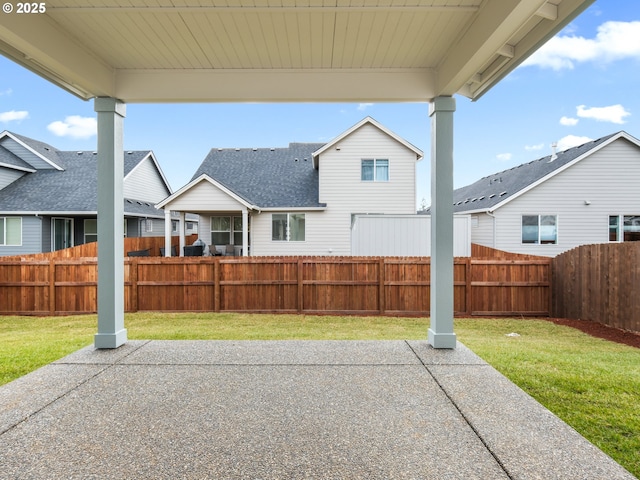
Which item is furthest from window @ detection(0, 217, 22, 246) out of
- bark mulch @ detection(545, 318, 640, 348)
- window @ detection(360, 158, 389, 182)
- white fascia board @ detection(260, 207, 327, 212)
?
bark mulch @ detection(545, 318, 640, 348)

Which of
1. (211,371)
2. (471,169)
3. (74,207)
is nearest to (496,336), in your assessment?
(211,371)

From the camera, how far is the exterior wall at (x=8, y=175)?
16.5 m

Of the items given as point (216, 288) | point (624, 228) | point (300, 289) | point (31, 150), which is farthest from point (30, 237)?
point (624, 228)

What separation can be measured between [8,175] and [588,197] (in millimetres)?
23781

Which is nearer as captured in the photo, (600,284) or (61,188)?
(600,284)

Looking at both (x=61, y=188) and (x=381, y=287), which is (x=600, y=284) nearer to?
(x=381, y=287)

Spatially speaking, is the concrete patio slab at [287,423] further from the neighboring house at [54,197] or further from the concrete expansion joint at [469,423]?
the neighboring house at [54,197]

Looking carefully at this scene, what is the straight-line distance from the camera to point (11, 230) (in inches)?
610

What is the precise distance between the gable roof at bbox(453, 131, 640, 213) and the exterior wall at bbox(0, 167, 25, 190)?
19947 mm

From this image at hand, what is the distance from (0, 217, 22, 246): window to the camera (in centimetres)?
1544

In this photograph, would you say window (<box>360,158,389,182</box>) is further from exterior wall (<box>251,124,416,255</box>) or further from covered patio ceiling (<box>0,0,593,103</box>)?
covered patio ceiling (<box>0,0,593,103</box>)

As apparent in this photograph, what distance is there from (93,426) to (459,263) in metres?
7.98

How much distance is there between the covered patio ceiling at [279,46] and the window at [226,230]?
11839 mm

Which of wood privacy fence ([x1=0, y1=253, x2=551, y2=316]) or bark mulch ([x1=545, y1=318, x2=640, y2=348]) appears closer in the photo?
bark mulch ([x1=545, y1=318, x2=640, y2=348])
